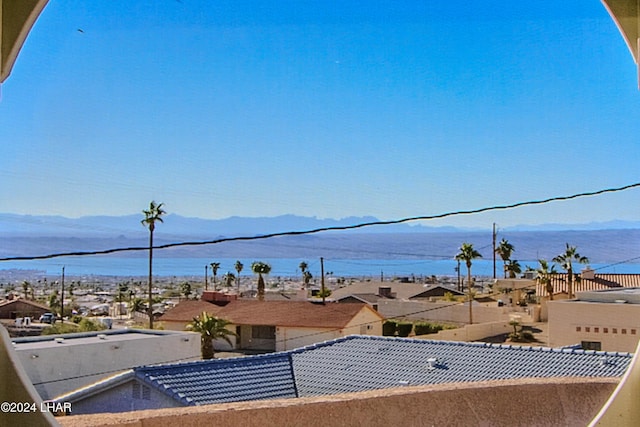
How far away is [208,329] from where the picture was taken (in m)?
8.51

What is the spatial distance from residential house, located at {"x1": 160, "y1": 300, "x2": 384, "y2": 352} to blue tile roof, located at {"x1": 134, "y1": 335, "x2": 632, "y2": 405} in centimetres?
248

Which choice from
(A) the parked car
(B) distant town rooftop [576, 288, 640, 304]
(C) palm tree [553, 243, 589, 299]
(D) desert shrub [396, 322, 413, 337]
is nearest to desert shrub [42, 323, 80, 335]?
(A) the parked car

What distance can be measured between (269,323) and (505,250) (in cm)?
931

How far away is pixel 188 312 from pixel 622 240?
6018 mm

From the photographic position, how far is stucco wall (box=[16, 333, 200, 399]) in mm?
4938

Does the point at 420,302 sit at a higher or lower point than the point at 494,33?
lower

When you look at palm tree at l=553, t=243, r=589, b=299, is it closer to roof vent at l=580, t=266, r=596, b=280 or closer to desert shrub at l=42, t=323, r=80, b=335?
roof vent at l=580, t=266, r=596, b=280

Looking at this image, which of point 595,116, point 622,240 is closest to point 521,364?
point 622,240

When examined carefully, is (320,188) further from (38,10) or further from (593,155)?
(38,10)

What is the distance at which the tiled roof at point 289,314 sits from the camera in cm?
951

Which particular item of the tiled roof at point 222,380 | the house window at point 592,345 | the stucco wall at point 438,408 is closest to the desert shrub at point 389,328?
the house window at point 592,345

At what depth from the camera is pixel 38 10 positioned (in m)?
1.08

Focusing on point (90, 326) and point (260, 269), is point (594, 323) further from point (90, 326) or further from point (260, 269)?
point (260, 269)

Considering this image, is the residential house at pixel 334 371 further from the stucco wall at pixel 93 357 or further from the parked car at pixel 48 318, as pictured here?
the parked car at pixel 48 318
